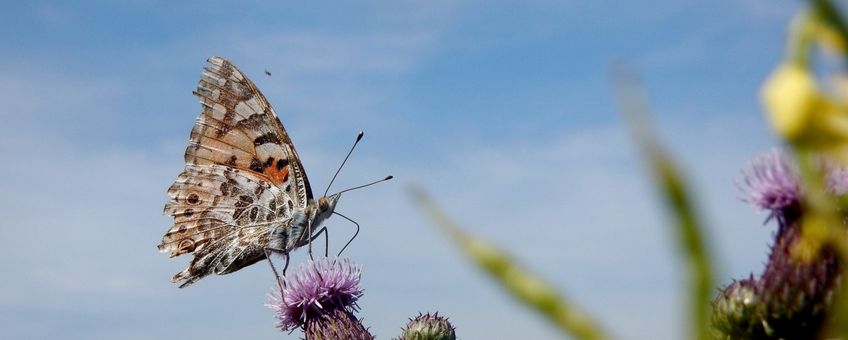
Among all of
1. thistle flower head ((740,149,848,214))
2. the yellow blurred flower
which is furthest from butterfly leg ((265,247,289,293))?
the yellow blurred flower

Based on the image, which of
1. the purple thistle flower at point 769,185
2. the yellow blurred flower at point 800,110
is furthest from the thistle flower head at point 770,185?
the yellow blurred flower at point 800,110

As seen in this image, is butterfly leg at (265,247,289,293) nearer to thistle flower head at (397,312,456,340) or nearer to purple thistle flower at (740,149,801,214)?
thistle flower head at (397,312,456,340)

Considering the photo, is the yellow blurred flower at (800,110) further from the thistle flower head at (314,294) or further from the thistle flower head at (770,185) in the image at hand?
the thistle flower head at (314,294)

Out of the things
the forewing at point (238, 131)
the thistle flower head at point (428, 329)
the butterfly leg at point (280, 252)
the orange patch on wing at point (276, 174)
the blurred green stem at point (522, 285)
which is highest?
the forewing at point (238, 131)

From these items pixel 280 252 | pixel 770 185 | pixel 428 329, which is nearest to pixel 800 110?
pixel 770 185

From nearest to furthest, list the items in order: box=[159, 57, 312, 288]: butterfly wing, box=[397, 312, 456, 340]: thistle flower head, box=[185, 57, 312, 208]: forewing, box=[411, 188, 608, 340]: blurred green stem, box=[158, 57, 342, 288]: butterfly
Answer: box=[411, 188, 608, 340]: blurred green stem → box=[397, 312, 456, 340]: thistle flower head → box=[158, 57, 342, 288]: butterfly → box=[159, 57, 312, 288]: butterfly wing → box=[185, 57, 312, 208]: forewing

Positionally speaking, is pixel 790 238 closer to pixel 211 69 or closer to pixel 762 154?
pixel 762 154
